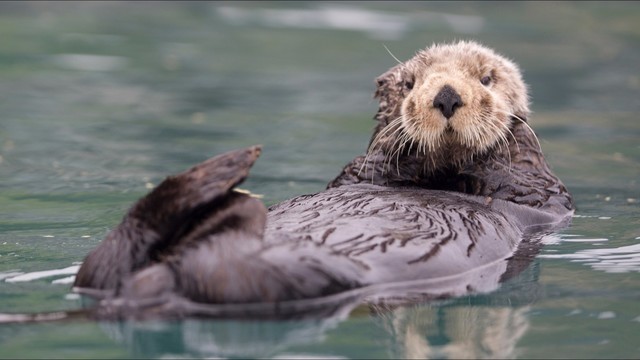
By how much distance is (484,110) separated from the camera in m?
5.15

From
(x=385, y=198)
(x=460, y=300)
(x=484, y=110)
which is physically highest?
(x=484, y=110)

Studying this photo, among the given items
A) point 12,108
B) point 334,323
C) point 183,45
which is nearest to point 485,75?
point 334,323

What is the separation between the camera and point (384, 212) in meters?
4.64

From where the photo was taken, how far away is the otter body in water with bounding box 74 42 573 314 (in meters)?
3.78

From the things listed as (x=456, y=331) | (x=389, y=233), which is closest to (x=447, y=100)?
(x=389, y=233)

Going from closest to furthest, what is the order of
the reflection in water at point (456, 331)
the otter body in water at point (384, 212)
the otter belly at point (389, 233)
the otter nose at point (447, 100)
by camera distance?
the reflection in water at point (456, 331)
the otter body in water at point (384, 212)
the otter belly at point (389, 233)
the otter nose at point (447, 100)

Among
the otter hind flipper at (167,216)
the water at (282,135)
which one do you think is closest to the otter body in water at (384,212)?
the otter hind flipper at (167,216)

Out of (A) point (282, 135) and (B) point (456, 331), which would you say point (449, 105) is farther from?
(A) point (282, 135)

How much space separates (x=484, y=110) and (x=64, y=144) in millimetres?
3783

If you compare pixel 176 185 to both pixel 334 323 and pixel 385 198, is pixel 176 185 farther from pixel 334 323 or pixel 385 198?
pixel 385 198

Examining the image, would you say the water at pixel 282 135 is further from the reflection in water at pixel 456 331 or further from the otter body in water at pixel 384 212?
the otter body in water at pixel 384 212

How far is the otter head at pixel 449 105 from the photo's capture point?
198 inches

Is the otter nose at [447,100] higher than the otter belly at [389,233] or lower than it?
higher

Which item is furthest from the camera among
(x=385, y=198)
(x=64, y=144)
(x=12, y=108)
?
(x=12, y=108)
